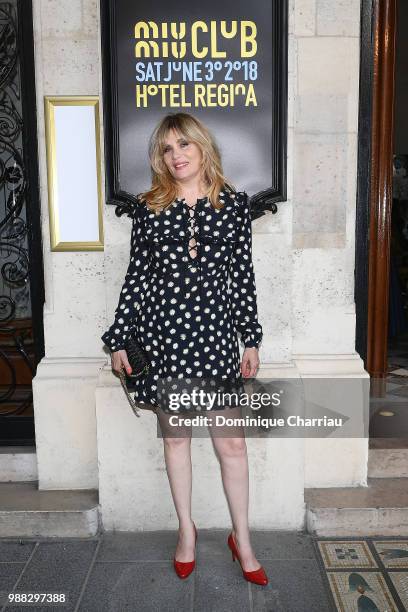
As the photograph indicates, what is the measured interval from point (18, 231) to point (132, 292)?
1.24m

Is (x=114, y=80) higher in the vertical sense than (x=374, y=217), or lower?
higher

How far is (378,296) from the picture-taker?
4.38 metres

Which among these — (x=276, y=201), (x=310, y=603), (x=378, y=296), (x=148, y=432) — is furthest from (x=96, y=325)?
(x=378, y=296)

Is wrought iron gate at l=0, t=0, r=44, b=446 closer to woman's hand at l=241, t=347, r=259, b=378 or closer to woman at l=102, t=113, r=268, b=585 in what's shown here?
woman at l=102, t=113, r=268, b=585

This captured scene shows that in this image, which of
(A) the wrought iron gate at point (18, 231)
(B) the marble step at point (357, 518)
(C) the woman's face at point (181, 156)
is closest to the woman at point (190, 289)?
(C) the woman's face at point (181, 156)

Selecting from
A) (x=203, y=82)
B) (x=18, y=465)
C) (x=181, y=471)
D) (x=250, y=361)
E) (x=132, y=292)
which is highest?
(x=203, y=82)

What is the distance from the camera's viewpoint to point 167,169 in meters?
2.79

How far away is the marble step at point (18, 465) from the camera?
370 centimetres

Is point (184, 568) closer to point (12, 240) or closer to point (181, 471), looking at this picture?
point (181, 471)

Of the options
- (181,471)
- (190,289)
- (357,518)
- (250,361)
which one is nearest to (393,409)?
(357,518)

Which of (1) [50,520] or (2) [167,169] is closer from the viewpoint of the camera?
(2) [167,169]

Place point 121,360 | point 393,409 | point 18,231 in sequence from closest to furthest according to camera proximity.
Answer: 1. point 121,360
2. point 18,231
3. point 393,409

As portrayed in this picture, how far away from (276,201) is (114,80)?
41.1 inches

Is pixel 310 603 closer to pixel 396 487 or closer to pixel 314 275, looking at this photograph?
pixel 396 487
